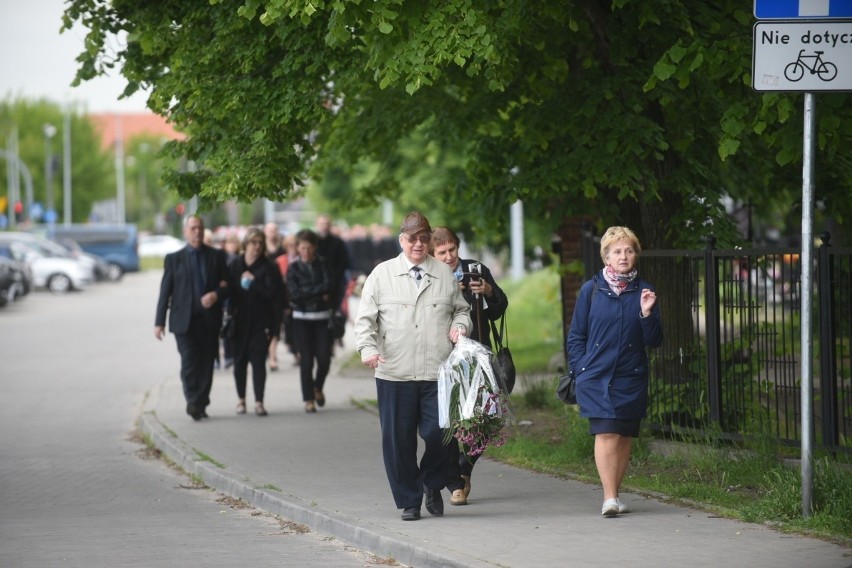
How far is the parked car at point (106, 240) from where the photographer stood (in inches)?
2447

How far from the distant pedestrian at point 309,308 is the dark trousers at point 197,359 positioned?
0.88 meters

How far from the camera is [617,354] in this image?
802 centimetres

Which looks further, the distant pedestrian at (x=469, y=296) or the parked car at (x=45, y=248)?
the parked car at (x=45, y=248)

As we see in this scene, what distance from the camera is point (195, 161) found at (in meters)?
11.8

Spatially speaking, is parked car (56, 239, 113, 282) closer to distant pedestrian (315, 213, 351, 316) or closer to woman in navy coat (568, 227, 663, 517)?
distant pedestrian (315, 213, 351, 316)

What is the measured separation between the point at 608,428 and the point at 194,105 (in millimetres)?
4727

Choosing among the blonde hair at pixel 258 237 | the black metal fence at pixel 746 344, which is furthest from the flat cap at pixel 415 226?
the blonde hair at pixel 258 237

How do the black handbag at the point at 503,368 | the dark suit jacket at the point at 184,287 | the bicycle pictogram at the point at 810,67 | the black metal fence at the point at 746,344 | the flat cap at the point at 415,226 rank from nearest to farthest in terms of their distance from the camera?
1. the bicycle pictogram at the point at 810,67
2. the flat cap at the point at 415,226
3. the black handbag at the point at 503,368
4. the black metal fence at the point at 746,344
5. the dark suit jacket at the point at 184,287

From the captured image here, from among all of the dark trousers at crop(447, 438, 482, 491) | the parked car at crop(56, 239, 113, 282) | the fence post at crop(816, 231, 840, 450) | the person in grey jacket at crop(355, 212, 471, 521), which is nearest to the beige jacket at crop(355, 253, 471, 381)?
the person in grey jacket at crop(355, 212, 471, 521)

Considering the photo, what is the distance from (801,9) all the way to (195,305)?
7.35m

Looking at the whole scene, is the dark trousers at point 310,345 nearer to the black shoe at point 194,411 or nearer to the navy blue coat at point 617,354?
the black shoe at point 194,411

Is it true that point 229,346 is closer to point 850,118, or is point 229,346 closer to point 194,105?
point 194,105

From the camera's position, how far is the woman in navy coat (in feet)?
26.3

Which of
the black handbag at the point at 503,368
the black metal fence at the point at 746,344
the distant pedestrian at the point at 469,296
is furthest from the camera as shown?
the black metal fence at the point at 746,344
